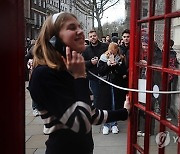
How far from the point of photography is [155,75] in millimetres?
2084

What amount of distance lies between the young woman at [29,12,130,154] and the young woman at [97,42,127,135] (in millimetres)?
2850

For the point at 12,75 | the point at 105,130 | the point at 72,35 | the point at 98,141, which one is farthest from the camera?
the point at 105,130

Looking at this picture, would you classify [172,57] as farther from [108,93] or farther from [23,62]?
[108,93]

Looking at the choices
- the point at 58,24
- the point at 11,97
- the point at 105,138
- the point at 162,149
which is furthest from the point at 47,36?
the point at 105,138

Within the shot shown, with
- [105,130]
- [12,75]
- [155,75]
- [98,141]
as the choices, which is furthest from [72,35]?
[105,130]

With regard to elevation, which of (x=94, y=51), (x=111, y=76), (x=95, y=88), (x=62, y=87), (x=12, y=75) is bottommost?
(x=95, y=88)

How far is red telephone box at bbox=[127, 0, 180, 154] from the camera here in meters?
1.86

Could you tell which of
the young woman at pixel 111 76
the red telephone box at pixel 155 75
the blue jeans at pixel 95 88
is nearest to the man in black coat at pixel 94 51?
the blue jeans at pixel 95 88

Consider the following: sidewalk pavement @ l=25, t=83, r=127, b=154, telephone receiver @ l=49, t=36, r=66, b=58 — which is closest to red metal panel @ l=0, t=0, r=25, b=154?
telephone receiver @ l=49, t=36, r=66, b=58

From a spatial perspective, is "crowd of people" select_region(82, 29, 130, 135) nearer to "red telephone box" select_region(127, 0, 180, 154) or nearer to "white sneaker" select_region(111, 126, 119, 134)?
"white sneaker" select_region(111, 126, 119, 134)

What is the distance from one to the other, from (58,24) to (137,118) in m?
0.99

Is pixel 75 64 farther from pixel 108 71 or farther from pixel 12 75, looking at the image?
pixel 108 71

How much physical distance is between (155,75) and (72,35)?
0.71 metres

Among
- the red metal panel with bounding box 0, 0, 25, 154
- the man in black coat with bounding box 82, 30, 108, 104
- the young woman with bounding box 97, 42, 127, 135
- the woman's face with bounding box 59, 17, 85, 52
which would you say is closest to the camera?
the red metal panel with bounding box 0, 0, 25, 154
